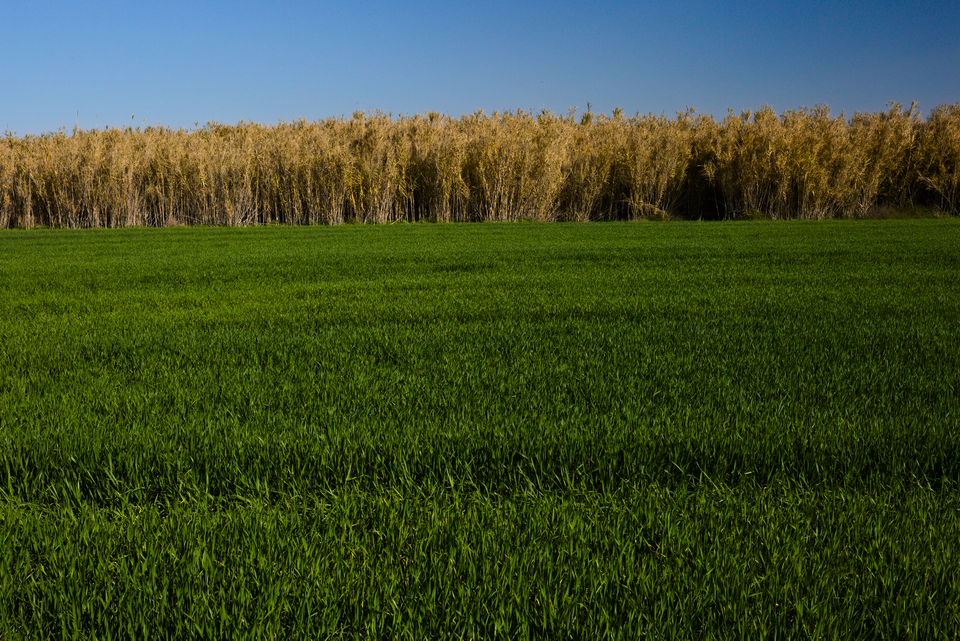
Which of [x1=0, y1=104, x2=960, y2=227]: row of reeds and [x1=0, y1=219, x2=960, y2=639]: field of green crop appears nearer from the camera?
[x1=0, y1=219, x2=960, y2=639]: field of green crop

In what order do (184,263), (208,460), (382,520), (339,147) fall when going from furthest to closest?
1. (339,147)
2. (184,263)
3. (208,460)
4. (382,520)

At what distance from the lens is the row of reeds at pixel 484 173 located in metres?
20.6

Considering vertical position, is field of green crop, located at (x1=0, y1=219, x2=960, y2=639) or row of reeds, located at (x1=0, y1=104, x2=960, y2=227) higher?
row of reeds, located at (x1=0, y1=104, x2=960, y2=227)

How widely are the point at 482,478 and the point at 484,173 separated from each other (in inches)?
801

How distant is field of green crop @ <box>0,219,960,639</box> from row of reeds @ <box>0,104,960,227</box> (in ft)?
57.7

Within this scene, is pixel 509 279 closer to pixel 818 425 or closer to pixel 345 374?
pixel 345 374

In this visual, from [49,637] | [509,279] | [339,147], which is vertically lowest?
[49,637]

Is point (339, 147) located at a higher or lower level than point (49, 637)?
higher

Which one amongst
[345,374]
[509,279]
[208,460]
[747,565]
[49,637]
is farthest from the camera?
[509,279]

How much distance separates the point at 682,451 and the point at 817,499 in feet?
1.43

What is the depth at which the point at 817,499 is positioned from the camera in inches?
78.2

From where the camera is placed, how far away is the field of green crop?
1.43 metres

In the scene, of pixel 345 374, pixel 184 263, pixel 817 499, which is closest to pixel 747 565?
pixel 817 499

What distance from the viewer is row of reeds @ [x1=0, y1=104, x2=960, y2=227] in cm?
2059
